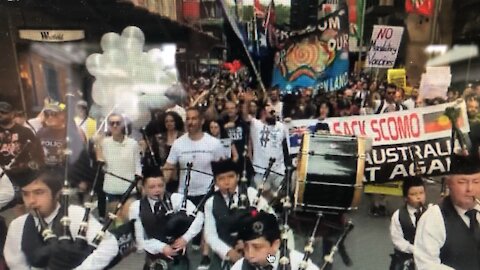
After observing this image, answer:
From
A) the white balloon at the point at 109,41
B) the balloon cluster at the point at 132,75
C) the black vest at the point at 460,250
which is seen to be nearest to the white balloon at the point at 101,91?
the balloon cluster at the point at 132,75

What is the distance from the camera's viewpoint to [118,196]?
175 cm

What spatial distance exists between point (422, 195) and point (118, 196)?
4.26 ft

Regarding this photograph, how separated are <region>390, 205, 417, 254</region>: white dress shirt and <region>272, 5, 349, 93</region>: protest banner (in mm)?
606

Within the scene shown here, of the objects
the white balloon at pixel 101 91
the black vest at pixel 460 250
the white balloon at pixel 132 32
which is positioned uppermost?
the white balloon at pixel 132 32

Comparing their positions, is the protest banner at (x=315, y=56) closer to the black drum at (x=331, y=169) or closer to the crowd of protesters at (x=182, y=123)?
the crowd of protesters at (x=182, y=123)

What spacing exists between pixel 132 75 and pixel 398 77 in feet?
3.56

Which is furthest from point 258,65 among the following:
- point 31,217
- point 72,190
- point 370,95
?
point 31,217

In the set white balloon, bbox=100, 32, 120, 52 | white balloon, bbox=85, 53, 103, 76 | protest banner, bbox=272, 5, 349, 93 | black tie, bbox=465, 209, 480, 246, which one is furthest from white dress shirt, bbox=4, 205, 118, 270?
black tie, bbox=465, 209, 480, 246

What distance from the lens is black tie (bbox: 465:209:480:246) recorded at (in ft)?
5.49

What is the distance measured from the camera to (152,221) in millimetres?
1756

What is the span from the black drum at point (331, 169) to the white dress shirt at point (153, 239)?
0.46 meters

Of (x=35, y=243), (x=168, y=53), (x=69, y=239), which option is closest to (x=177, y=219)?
(x=69, y=239)

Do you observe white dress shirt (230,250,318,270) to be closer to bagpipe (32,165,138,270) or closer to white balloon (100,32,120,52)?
bagpipe (32,165,138,270)

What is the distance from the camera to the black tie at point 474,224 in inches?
65.9
